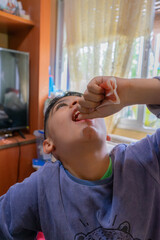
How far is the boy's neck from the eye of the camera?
26.7 inches

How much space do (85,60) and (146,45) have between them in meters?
0.61

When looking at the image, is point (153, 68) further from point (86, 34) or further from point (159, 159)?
point (159, 159)

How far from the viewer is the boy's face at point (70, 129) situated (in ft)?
2.18

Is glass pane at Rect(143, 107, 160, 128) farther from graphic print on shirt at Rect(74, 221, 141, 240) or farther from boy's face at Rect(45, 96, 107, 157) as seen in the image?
graphic print on shirt at Rect(74, 221, 141, 240)

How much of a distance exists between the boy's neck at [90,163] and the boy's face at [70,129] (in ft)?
0.12

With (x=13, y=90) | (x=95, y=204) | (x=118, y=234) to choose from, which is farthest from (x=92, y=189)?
(x=13, y=90)

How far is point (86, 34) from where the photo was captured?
191 cm

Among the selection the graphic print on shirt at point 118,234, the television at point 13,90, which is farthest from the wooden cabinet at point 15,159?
the graphic print on shirt at point 118,234

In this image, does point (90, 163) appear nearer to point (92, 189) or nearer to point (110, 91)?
point (92, 189)

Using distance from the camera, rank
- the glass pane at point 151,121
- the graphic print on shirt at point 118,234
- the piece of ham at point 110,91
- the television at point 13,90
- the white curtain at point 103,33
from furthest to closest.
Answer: the television at point 13,90 < the glass pane at point 151,121 < the white curtain at point 103,33 < the graphic print on shirt at point 118,234 < the piece of ham at point 110,91

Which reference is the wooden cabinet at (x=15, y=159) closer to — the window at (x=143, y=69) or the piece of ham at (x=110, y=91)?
the window at (x=143, y=69)

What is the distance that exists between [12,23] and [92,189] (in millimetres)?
1762

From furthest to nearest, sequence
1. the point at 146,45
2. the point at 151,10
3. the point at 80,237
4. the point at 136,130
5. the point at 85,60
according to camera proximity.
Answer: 1. the point at 85,60
2. the point at 136,130
3. the point at 146,45
4. the point at 151,10
5. the point at 80,237

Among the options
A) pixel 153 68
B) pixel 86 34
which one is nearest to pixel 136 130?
pixel 153 68
